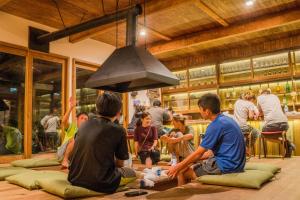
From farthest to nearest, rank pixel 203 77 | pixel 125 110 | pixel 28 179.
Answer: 1. pixel 203 77
2. pixel 125 110
3. pixel 28 179

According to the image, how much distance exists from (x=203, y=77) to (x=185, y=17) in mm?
3062

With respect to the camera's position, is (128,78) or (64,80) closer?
(128,78)

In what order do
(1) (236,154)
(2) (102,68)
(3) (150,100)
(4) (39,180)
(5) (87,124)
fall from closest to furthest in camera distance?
(5) (87,124)
(1) (236,154)
(4) (39,180)
(2) (102,68)
(3) (150,100)

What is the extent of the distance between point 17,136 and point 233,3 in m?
5.18

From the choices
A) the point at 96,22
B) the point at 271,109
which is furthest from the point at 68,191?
the point at 271,109

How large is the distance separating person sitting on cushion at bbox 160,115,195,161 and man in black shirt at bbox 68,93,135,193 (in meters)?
1.37

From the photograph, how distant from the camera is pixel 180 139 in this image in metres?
3.80

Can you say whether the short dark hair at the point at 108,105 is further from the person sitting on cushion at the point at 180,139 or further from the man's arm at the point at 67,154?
the man's arm at the point at 67,154

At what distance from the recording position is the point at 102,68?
15.5 feet

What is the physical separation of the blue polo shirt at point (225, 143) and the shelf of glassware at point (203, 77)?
5.90 meters

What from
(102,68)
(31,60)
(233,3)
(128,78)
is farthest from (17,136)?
(233,3)

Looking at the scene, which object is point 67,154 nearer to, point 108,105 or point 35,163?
point 35,163

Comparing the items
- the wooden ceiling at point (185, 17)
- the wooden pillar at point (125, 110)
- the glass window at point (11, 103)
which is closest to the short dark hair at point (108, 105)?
the wooden ceiling at point (185, 17)

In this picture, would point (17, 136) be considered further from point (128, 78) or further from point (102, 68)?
point (128, 78)
